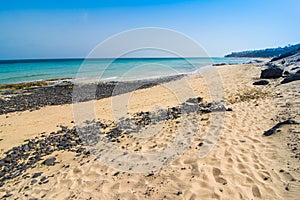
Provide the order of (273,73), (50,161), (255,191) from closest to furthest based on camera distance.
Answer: (255,191) → (50,161) → (273,73)

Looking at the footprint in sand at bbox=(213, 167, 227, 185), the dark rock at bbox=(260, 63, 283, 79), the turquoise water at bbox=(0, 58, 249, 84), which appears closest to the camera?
the footprint in sand at bbox=(213, 167, 227, 185)

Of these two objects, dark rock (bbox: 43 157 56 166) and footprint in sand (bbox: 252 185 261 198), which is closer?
footprint in sand (bbox: 252 185 261 198)

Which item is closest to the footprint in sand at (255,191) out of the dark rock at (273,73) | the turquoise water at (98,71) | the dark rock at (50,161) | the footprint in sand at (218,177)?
the footprint in sand at (218,177)

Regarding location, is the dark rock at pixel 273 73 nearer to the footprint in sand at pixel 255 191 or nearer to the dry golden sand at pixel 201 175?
the dry golden sand at pixel 201 175

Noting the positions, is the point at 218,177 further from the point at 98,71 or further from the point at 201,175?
the point at 98,71

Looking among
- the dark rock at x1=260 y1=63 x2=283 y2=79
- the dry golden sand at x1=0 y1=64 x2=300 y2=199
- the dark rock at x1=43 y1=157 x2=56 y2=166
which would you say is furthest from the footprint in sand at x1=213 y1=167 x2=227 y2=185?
the dark rock at x1=260 y1=63 x2=283 y2=79

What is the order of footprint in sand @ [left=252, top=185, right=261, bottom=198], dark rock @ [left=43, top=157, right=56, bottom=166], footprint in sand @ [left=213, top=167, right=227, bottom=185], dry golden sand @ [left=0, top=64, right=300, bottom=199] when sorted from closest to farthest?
footprint in sand @ [left=252, top=185, right=261, bottom=198], dry golden sand @ [left=0, top=64, right=300, bottom=199], footprint in sand @ [left=213, top=167, right=227, bottom=185], dark rock @ [left=43, top=157, right=56, bottom=166]

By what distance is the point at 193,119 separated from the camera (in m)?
7.73

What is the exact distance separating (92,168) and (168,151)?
1.93m

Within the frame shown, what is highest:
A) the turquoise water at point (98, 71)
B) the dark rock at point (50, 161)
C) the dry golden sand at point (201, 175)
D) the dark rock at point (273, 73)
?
the dark rock at point (273, 73)

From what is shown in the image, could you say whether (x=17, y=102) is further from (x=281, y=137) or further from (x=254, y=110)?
(x=281, y=137)

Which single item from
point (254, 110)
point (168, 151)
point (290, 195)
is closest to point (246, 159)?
point (290, 195)

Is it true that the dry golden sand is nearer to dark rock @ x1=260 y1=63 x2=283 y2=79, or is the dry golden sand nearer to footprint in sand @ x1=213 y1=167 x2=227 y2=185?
footprint in sand @ x1=213 y1=167 x2=227 y2=185

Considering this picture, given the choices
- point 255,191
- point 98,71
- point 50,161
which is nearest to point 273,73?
point 255,191
